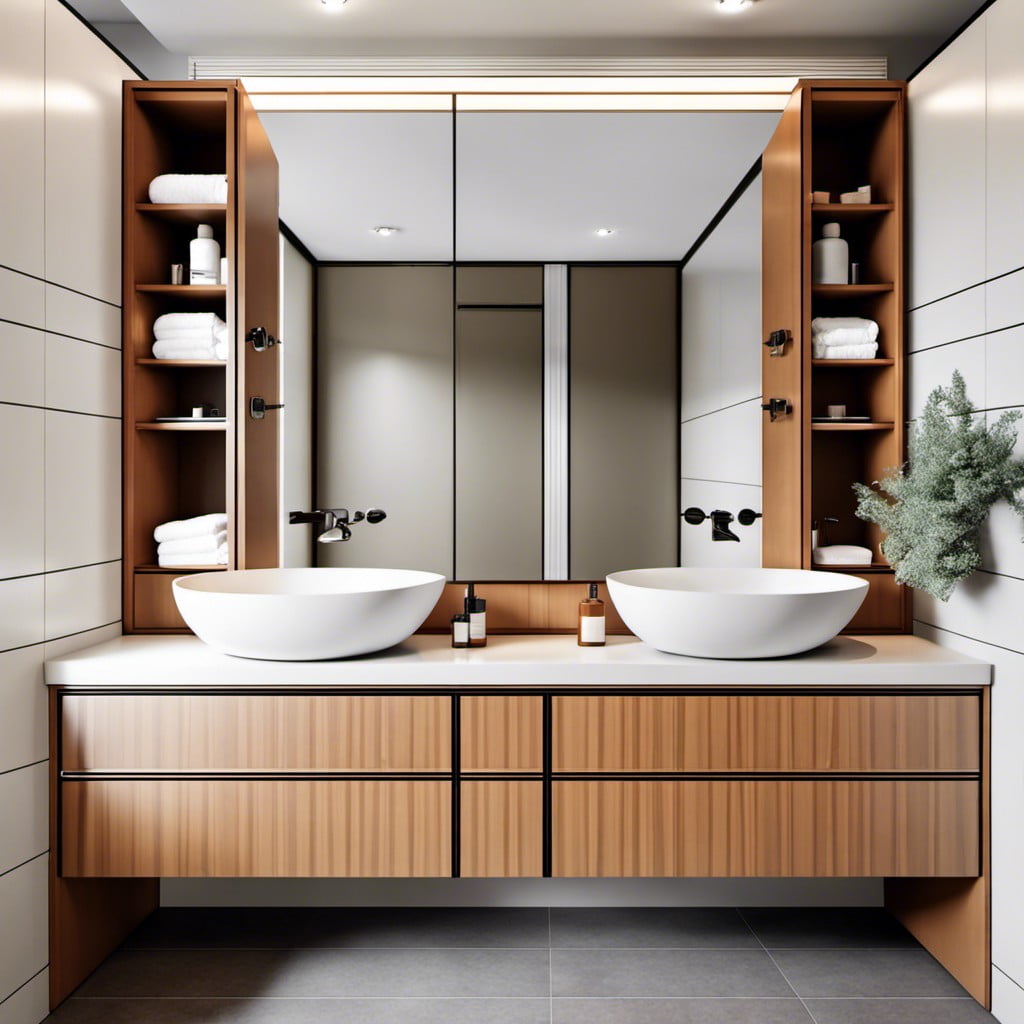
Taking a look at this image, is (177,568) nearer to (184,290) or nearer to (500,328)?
(184,290)

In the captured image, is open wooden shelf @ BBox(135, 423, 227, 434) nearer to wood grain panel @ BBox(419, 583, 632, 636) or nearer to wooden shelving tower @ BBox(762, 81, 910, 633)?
wood grain panel @ BBox(419, 583, 632, 636)

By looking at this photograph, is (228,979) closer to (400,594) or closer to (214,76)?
(400,594)

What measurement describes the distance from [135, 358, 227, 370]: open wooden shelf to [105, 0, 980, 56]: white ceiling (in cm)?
95

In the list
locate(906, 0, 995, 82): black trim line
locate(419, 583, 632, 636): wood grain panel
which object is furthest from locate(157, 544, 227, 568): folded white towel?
locate(906, 0, 995, 82): black trim line

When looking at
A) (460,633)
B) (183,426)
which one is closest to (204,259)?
(183,426)

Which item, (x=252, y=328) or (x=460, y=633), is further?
(x=252, y=328)

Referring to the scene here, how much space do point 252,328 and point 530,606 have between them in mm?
1111

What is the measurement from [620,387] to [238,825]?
1.53 m

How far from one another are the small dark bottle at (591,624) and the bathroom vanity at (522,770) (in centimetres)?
23

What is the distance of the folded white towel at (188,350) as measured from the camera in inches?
96.7

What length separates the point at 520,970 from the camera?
221 centimetres

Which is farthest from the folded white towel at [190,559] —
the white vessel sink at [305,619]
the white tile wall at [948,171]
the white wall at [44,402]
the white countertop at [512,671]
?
the white tile wall at [948,171]

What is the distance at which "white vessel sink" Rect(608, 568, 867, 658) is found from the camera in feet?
6.57

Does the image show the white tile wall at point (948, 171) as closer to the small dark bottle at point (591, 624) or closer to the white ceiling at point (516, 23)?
the white ceiling at point (516, 23)
